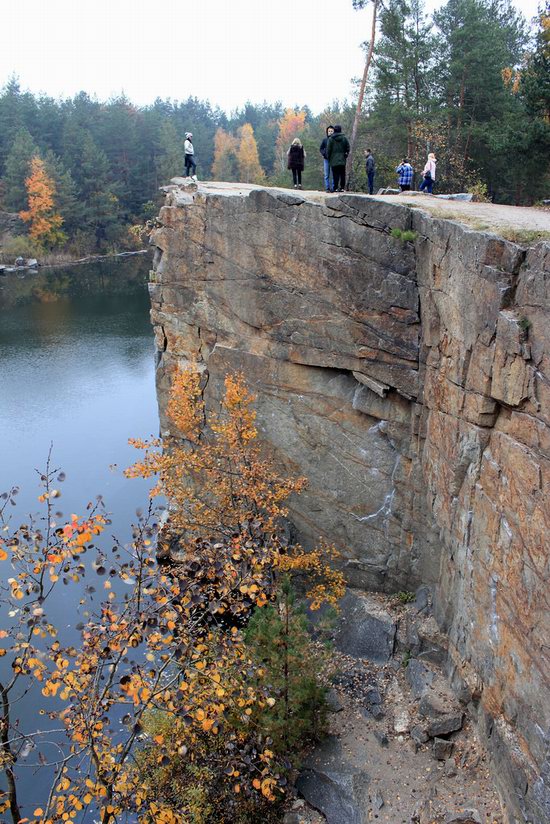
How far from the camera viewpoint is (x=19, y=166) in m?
60.2

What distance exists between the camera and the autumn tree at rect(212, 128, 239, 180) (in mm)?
74312

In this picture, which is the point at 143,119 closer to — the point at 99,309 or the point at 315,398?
the point at 99,309

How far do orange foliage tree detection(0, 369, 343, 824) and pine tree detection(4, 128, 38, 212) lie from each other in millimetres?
49557

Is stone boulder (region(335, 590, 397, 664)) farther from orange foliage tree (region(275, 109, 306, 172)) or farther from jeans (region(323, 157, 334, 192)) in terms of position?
orange foliage tree (region(275, 109, 306, 172))

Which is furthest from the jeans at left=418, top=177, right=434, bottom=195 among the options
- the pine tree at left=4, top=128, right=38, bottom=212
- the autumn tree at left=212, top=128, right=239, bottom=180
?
the autumn tree at left=212, top=128, right=239, bottom=180

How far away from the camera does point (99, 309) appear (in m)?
47.8

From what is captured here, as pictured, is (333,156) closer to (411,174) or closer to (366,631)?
(411,174)

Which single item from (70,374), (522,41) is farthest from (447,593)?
(522,41)

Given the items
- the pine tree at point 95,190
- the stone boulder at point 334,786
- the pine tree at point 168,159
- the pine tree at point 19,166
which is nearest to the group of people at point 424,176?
the stone boulder at point 334,786

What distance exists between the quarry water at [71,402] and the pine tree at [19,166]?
12108 mm

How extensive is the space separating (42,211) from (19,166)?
13.7ft

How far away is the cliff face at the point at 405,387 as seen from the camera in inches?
386

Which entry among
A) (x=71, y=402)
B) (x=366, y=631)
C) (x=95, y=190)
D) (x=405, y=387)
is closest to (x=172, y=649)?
(x=366, y=631)

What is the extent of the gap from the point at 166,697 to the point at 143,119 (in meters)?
71.9
